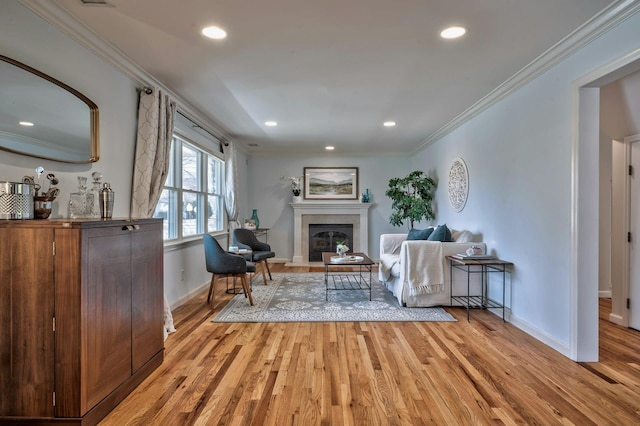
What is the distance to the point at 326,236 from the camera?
7508 mm

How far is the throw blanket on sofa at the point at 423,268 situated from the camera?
12.8ft

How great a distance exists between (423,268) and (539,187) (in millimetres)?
1486

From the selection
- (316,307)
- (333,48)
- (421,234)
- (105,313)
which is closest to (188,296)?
(316,307)

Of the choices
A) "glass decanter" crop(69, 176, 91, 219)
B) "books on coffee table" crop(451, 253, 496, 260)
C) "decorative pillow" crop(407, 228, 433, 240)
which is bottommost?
"books on coffee table" crop(451, 253, 496, 260)

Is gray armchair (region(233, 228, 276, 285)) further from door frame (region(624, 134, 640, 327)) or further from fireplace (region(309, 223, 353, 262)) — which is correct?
Answer: door frame (region(624, 134, 640, 327))

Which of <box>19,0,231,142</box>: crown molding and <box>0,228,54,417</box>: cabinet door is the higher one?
<box>19,0,231,142</box>: crown molding

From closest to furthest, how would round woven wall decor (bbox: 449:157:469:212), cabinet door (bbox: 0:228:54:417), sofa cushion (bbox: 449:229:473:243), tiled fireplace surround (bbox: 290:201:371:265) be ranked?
cabinet door (bbox: 0:228:54:417) → sofa cushion (bbox: 449:229:473:243) → round woven wall decor (bbox: 449:157:469:212) → tiled fireplace surround (bbox: 290:201:371:265)

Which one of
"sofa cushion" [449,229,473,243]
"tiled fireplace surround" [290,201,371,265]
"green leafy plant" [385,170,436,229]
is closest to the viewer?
"sofa cushion" [449,229,473,243]

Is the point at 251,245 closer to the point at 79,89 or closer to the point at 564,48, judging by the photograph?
the point at 79,89

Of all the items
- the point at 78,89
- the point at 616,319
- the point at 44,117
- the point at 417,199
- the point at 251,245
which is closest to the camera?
the point at 44,117

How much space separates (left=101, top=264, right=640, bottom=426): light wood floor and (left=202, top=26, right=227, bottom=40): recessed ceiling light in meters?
2.51

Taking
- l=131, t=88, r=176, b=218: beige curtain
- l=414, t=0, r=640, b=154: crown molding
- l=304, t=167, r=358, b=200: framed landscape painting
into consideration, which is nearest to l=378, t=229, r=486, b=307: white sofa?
l=414, t=0, r=640, b=154: crown molding

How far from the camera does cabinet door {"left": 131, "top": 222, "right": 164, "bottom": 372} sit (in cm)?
221

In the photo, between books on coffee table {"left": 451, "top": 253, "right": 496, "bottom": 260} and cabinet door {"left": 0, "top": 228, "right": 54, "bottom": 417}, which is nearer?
cabinet door {"left": 0, "top": 228, "right": 54, "bottom": 417}
